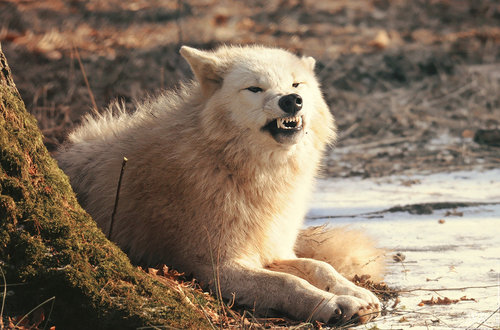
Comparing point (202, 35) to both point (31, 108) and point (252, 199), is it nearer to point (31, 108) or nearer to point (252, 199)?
point (31, 108)

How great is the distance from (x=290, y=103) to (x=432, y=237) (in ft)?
7.06

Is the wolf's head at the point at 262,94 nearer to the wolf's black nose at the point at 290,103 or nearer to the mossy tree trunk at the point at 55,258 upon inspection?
the wolf's black nose at the point at 290,103

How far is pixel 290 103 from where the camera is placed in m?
3.92

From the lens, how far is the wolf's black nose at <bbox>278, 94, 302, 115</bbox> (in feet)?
12.8

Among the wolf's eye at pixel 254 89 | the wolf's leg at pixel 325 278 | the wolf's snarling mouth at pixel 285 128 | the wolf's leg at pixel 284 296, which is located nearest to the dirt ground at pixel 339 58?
the wolf's eye at pixel 254 89

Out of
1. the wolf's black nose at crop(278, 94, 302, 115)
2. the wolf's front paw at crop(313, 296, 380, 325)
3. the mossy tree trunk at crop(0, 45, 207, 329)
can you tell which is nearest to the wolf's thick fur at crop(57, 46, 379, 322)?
the wolf's black nose at crop(278, 94, 302, 115)

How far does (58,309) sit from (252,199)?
5.01ft

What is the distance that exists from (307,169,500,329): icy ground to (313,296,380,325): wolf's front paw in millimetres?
73

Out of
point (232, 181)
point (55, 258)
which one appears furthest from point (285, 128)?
point (55, 258)

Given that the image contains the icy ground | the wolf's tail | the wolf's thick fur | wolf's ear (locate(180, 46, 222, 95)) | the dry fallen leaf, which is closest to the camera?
the icy ground

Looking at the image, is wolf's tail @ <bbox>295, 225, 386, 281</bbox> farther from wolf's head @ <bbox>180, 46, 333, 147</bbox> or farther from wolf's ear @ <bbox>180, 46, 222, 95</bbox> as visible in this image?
wolf's ear @ <bbox>180, 46, 222, 95</bbox>

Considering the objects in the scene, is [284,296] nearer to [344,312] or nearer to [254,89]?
[344,312]

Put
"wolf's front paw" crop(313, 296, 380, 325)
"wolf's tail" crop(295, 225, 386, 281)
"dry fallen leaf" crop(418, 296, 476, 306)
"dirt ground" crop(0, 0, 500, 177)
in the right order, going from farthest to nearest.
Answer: "dirt ground" crop(0, 0, 500, 177) < "wolf's tail" crop(295, 225, 386, 281) < "dry fallen leaf" crop(418, 296, 476, 306) < "wolf's front paw" crop(313, 296, 380, 325)

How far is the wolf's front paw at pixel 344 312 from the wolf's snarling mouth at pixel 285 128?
1.08 m
